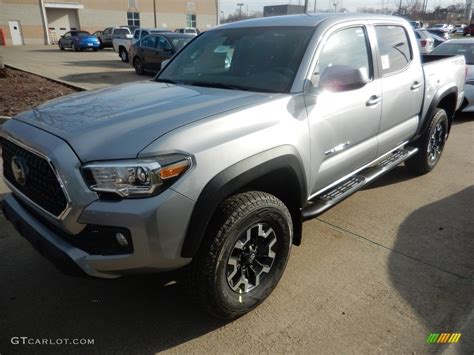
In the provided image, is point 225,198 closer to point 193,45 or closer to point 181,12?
point 193,45

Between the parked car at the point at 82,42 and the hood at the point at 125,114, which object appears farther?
the parked car at the point at 82,42

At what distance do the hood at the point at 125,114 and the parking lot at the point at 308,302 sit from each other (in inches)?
34.7

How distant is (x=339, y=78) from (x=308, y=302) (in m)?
1.63

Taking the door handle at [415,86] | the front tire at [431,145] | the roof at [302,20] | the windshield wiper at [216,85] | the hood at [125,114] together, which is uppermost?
the roof at [302,20]

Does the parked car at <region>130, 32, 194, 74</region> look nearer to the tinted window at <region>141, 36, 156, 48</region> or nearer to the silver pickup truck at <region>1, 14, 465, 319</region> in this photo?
the tinted window at <region>141, 36, 156, 48</region>

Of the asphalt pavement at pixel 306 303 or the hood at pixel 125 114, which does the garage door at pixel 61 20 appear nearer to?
the asphalt pavement at pixel 306 303

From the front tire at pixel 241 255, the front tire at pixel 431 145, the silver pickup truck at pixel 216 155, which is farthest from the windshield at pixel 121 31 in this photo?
the front tire at pixel 241 255

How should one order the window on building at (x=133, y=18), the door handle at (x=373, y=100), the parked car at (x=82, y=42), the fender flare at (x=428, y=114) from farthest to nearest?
the window on building at (x=133, y=18)
the parked car at (x=82, y=42)
the fender flare at (x=428, y=114)
the door handle at (x=373, y=100)

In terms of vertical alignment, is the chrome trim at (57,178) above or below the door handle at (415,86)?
below

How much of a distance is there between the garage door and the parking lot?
46.1 m

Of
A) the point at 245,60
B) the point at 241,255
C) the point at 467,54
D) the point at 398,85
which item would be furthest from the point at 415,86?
the point at 467,54

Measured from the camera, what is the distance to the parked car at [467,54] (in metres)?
7.71

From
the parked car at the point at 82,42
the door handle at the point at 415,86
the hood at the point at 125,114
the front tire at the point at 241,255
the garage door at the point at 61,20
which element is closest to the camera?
the hood at the point at 125,114

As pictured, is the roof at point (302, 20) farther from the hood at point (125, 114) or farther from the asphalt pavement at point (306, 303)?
the asphalt pavement at point (306, 303)
